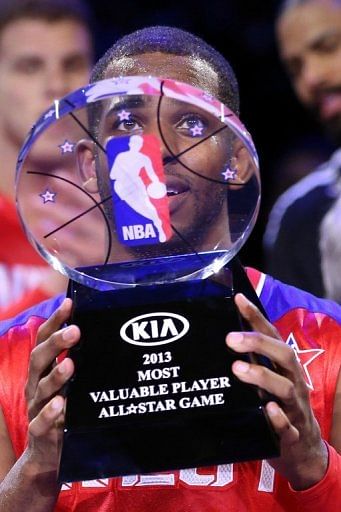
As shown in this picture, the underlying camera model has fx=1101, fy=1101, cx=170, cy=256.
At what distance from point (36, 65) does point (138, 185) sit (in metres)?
2.08

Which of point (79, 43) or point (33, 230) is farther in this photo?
point (79, 43)

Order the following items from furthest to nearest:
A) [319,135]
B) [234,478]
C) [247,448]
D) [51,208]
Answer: [319,135] < [234,478] < [51,208] < [247,448]

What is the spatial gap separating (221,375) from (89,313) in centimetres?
21

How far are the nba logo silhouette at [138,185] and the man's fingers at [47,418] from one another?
0.85 ft

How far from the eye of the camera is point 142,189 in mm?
1536

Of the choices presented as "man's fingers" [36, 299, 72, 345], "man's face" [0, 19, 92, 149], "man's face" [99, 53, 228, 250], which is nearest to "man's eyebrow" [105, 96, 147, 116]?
"man's face" [99, 53, 228, 250]

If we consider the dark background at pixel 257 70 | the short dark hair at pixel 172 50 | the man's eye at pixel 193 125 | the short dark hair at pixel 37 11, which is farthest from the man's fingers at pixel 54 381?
the dark background at pixel 257 70

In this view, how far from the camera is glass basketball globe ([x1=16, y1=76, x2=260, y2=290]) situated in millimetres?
1527

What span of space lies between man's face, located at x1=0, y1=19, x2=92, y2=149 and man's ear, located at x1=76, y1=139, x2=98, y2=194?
74.7 inches

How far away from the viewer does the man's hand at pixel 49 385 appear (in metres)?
1.49

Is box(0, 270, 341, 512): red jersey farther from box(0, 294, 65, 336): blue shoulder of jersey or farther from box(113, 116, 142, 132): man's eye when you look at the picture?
box(113, 116, 142, 132): man's eye

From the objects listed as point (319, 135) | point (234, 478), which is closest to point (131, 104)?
point (234, 478)

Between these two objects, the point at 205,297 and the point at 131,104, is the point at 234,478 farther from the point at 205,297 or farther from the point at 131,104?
the point at 131,104

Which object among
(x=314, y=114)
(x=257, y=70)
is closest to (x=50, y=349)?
(x=314, y=114)
